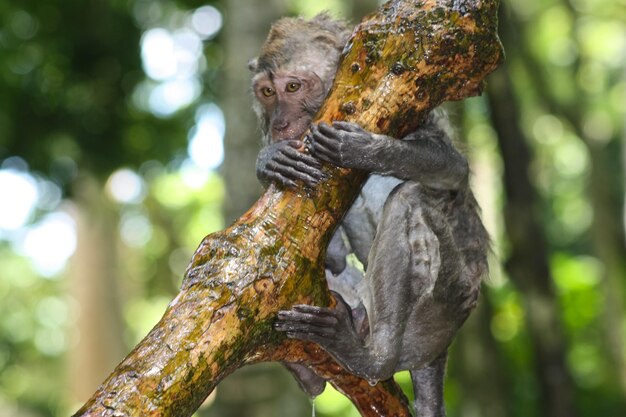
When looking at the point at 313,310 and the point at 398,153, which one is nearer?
the point at 313,310

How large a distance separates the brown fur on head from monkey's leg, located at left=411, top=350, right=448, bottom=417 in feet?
4.96

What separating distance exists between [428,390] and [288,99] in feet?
5.12

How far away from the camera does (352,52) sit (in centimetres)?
351

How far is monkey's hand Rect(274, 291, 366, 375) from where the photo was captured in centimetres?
325

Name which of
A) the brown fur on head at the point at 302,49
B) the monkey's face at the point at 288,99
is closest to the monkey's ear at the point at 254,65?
the brown fur on head at the point at 302,49

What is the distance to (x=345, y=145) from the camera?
11.2ft

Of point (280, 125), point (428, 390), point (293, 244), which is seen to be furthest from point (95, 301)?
point (293, 244)

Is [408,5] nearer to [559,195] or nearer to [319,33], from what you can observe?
[319,33]

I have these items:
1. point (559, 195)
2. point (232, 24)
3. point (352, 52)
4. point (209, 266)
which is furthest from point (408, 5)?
point (559, 195)

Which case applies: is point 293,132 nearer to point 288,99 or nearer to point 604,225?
point 288,99

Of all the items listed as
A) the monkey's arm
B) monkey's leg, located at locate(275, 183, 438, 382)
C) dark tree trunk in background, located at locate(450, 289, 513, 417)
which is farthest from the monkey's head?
dark tree trunk in background, located at locate(450, 289, 513, 417)

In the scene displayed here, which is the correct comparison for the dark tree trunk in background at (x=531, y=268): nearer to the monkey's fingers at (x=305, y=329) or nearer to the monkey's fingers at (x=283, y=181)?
the monkey's fingers at (x=305, y=329)

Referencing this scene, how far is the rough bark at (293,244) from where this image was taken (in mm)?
2766

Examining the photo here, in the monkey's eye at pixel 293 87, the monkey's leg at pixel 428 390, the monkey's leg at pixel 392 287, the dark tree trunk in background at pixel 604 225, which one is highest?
the monkey's eye at pixel 293 87
